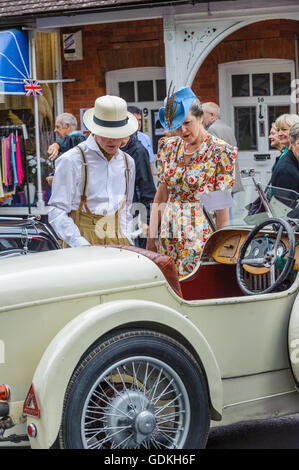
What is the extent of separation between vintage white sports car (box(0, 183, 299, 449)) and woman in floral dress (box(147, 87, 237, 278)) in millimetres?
1189

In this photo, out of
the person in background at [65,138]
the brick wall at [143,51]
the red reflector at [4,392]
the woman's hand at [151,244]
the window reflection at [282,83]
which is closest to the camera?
the red reflector at [4,392]

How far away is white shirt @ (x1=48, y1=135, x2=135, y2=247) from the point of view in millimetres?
5477

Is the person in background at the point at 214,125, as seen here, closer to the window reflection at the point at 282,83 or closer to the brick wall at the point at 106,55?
the window reflection at the point at 282,83

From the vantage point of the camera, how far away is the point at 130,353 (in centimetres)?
393

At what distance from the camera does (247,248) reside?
16.4 ft

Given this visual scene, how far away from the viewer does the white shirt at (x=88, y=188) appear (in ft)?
18.0

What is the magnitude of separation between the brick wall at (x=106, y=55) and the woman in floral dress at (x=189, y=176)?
24.6 ft

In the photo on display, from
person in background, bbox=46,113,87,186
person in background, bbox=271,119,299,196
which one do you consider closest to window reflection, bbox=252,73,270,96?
person in background, bbox=46,113,87,186

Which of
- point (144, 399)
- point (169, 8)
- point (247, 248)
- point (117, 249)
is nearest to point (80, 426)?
point (144, 399)

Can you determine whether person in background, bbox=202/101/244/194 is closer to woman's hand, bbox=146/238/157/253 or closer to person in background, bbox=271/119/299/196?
person in background, bbox=271/119/299/196

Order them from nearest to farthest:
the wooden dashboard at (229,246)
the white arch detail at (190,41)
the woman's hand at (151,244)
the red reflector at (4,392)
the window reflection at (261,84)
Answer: the red reflector at (4,392) < the wooden dashboard at (229,246) < the woman's hand at (151,244) < the white arch detail at (190,41) < the window reflection at (261,84)

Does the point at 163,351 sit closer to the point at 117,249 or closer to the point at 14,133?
the point at 117,249

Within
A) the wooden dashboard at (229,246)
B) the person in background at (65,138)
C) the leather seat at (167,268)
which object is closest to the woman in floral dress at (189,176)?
the wooden dashboard at (229,246)

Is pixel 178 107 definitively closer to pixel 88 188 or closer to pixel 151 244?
pixel 88 188
